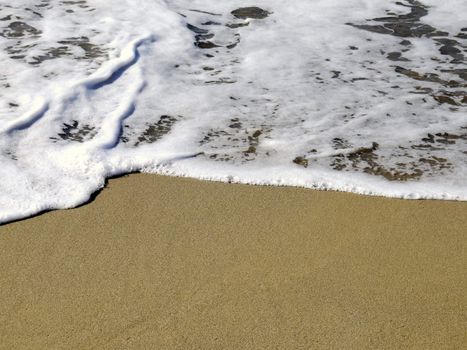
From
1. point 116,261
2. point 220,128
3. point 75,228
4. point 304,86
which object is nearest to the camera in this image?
point 116,261

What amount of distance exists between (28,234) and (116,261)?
417 millimetres

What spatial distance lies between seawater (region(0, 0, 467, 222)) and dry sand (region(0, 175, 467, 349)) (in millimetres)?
187

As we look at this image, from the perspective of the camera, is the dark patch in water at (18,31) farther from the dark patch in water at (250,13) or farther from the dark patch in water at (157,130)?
the dark patch in water at (157,130)

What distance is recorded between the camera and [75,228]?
2.72 meters

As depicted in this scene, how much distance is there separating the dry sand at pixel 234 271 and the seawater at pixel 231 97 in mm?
187

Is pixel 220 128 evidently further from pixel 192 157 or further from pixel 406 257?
pixel 406 257

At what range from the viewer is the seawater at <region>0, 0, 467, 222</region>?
10.5 ft

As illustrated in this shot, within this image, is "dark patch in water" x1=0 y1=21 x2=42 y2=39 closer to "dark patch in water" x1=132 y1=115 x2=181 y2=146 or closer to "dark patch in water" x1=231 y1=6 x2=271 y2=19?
"dark patch in water" x1=231 y1=6 x2=271 y2=19

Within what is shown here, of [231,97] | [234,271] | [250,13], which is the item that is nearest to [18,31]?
[250,13]

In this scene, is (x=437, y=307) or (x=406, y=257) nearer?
(x=437, y=307)

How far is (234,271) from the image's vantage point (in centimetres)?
247

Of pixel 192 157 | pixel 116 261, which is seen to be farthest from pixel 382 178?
pixel 116 261

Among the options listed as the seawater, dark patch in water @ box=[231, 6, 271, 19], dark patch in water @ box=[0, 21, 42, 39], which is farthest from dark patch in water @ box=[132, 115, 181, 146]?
dark patch in water @ box=[231, 6, 271, 19]

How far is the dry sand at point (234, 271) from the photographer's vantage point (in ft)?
7.10
